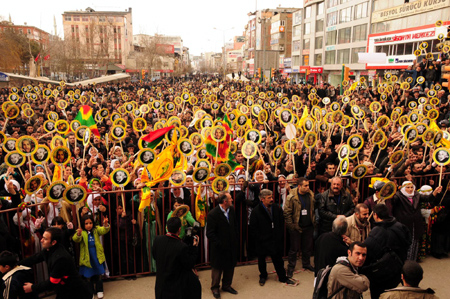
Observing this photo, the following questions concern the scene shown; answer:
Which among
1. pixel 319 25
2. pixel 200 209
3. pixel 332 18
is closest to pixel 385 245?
pixel 200 209

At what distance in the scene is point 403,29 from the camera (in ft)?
113

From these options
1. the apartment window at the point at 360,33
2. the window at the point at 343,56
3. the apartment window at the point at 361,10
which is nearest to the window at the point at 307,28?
the window at the point at 343,56

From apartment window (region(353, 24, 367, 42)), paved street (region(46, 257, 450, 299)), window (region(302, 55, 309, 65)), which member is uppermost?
apartment window (region(353, 24, 367, 42))

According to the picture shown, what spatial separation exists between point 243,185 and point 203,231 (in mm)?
985

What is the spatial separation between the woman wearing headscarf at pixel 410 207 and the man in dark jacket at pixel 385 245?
1.35 meters

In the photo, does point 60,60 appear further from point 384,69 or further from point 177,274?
point 177,274

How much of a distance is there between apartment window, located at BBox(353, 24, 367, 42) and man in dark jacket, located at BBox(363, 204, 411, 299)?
4403 cm

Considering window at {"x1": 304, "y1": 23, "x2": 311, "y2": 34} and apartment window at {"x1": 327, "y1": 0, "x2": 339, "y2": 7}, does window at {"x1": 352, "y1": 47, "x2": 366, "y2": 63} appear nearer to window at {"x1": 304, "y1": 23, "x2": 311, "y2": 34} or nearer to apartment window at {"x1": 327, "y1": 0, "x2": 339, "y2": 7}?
apartment window at {"x1": 327, "y1": 0, "x2": 339, "y2": 7}

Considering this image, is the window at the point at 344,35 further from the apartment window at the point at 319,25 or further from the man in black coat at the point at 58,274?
the man in black coat at the point at 58,274

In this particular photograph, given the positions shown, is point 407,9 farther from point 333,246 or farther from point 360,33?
point 333,246

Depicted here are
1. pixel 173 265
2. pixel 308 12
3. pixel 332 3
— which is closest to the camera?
pixel 173 265

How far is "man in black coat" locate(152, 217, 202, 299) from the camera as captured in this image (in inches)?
154

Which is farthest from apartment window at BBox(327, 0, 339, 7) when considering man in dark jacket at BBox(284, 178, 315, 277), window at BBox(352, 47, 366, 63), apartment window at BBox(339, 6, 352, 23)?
man in dark jacket at BBox(284, 178, 315, 277)

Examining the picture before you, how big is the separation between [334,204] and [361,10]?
44.8 metres
